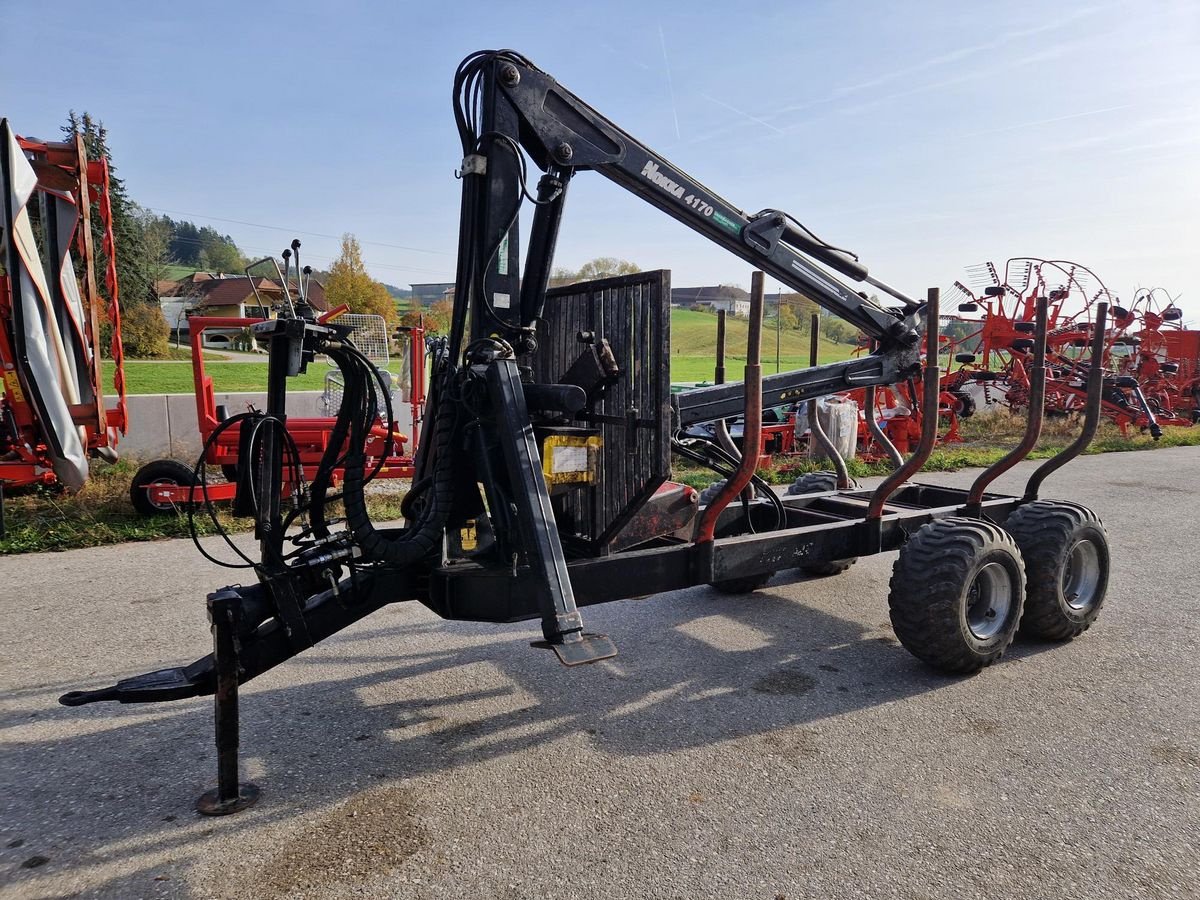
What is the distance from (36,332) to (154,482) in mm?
1913

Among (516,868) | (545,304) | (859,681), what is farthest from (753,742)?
(545,304)

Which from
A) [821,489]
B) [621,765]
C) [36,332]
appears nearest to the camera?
[621,765]

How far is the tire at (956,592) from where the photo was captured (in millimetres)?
4246

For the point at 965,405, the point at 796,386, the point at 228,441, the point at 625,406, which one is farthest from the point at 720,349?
the point at 965,405

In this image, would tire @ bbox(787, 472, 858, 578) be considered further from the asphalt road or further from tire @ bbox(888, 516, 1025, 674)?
tire @ bbox(888, 516, 1025, 674)

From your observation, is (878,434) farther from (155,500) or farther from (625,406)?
(155,500)

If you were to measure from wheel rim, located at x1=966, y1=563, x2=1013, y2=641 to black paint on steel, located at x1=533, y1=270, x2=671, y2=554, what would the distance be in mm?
2046

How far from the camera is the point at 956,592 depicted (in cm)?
423

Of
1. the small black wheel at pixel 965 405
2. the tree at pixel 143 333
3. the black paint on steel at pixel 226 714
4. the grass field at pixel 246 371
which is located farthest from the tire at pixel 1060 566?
the tree at pixel 143 333

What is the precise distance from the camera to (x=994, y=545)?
14.5 feet

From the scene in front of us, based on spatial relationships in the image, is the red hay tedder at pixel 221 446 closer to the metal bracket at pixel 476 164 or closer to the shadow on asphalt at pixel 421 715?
the shadow on asphalt at pixel 421 715

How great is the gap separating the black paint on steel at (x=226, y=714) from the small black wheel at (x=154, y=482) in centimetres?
531

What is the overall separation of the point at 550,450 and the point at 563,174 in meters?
1.41

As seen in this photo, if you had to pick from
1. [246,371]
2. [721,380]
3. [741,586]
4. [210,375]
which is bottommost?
[741,586]
